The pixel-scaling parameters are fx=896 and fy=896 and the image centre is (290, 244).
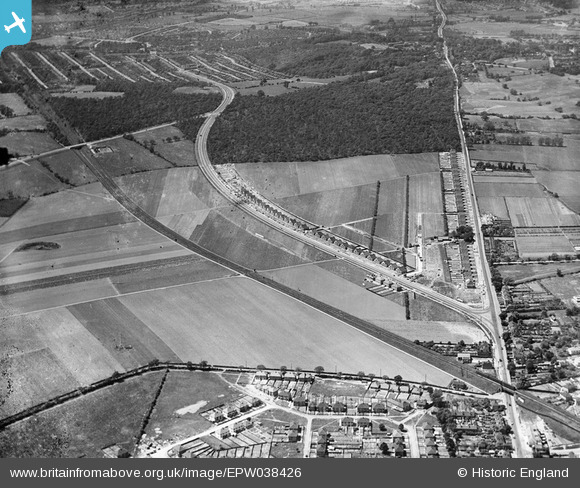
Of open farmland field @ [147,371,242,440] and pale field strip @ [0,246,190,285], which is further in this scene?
pale field strip @ [0,246,190,285]

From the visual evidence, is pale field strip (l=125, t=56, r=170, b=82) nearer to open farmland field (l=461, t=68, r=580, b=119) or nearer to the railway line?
the railway line

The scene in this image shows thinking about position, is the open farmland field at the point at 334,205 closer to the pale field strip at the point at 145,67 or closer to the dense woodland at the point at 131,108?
the dense woodland at the point at 131,108

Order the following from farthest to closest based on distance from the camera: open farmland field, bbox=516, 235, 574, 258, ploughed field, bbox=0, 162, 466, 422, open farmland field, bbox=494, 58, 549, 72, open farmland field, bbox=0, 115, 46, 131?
open farmland field, bbox=494, 58, 549, 72 < open farmland field, bbox=0, 115, 46, 131 < open farmland field, bbox=516, 235, 574, 258 < ploughed field, bbox=0, 162, 466, 422

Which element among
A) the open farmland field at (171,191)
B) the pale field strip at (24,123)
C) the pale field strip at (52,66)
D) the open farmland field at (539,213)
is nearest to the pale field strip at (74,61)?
the pale field strip at (52,66)

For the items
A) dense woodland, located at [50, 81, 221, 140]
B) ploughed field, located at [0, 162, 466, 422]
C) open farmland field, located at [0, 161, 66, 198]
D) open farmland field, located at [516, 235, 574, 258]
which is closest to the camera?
ploughed field, located at [0, 162, 466, 422]

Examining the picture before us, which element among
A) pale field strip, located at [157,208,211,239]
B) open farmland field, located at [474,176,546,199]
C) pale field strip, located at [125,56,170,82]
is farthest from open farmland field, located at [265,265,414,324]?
pale field strip, located at [125,56,170,82]

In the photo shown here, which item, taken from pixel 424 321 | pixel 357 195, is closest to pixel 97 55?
pixel 357 195
